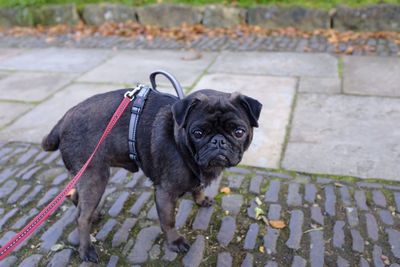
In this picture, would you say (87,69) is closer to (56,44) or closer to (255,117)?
(56,44)

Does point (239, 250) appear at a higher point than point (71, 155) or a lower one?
lower

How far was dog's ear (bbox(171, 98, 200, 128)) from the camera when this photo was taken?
2.70 meters

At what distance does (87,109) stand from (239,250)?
163cm

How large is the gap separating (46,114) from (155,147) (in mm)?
3102

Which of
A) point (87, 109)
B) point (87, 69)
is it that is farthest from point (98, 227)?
point (87, 69)

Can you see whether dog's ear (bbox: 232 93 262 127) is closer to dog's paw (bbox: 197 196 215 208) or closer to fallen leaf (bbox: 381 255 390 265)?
dog's paw (bbox: 197 196 215 208)

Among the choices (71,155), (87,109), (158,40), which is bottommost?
(158,40)

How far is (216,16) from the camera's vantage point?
8.98 meters

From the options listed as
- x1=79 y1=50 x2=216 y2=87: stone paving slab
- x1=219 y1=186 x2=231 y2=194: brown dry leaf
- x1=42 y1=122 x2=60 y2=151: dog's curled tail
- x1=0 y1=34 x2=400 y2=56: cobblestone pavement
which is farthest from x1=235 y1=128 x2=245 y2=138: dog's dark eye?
x1=0 y1=34 x2=400 y2=56: cobblestone pavement

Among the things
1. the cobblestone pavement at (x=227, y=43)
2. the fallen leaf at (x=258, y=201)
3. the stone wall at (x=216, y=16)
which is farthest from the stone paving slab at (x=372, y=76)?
the fallen leaf at (x=258, y=201)

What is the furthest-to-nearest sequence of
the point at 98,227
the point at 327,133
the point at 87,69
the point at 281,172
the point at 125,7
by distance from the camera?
the point at 125,7
the point at 87,69
the point at 327,133
the point at 281,172
the point at 98,227

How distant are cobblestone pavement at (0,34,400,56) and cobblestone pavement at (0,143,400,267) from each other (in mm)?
4172

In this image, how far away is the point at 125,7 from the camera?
9.44 metres

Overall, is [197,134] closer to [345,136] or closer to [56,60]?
[345,136]
